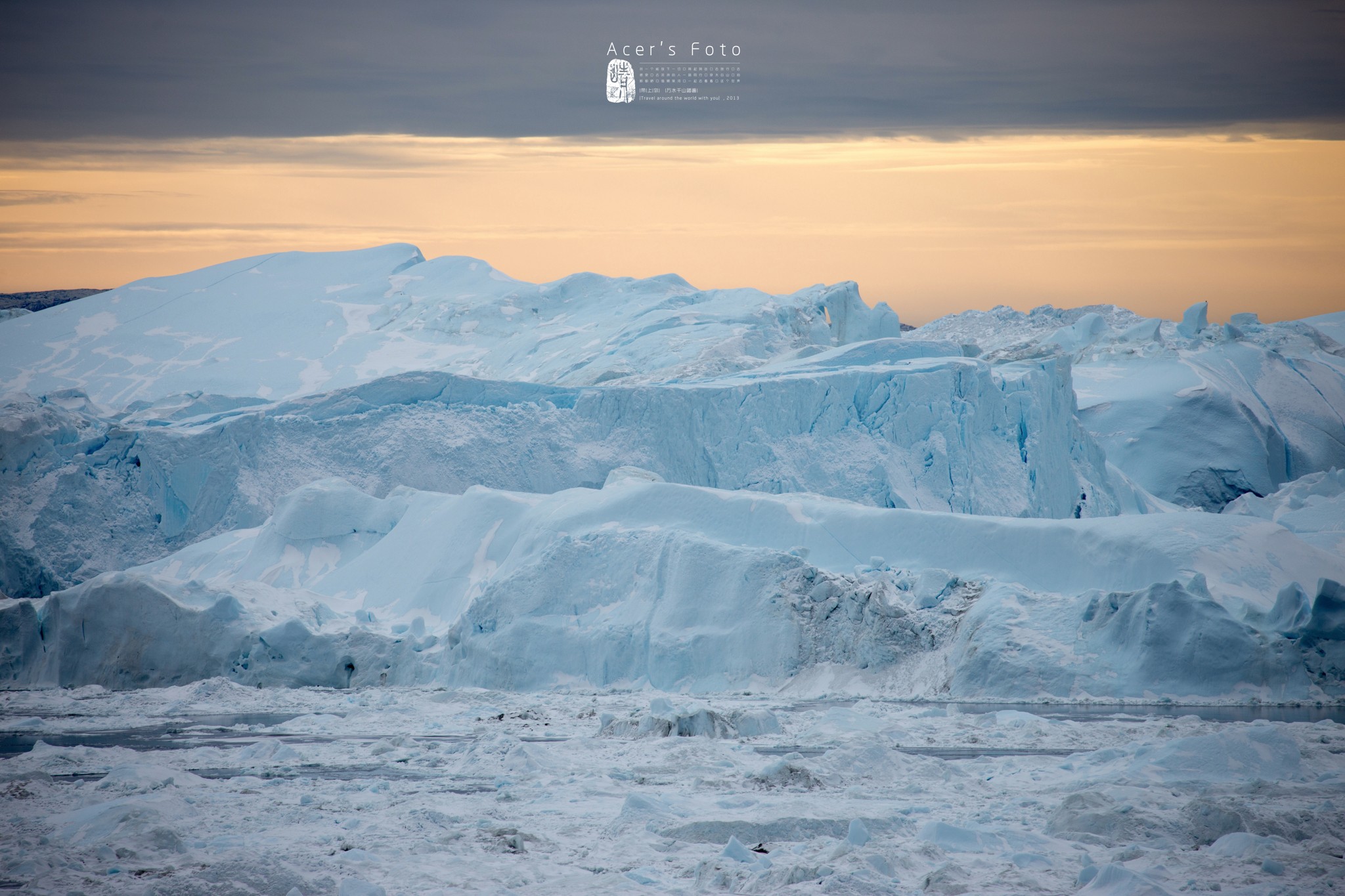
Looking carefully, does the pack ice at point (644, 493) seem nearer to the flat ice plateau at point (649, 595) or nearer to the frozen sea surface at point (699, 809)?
the flat ice plateau at point (649, 595)

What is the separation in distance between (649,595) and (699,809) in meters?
8.24

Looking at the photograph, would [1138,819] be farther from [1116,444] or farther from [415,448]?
[1116,444]

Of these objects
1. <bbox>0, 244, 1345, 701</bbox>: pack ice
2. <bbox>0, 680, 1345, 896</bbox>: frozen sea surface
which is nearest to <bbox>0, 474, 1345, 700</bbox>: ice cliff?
<bbox>0, 244, 1345, 701</bbox>: pack ice

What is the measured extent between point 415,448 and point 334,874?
17.4 m

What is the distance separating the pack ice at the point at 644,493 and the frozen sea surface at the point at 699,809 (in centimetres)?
351

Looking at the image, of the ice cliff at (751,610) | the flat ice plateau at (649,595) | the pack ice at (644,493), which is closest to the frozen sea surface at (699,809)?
the flat ice plateau at (649,595)

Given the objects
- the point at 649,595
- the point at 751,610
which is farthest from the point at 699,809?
the point at 649,595

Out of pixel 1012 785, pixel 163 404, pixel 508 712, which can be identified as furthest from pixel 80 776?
pixel 163 404

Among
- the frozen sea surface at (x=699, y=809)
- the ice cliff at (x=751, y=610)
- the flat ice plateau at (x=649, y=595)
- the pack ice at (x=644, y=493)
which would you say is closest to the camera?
the frozen sea surface at (x=699, y=809)

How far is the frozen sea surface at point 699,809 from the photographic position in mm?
6188

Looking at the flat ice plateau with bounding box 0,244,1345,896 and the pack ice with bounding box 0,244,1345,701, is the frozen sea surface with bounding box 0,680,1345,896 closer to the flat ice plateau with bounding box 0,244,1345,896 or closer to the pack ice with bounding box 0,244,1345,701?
the flat ice plateau with bounding box 0,244,1345,896

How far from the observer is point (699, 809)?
785cm

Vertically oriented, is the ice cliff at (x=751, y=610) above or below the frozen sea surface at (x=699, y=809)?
below

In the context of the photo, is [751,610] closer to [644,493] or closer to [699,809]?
[644,493]
